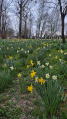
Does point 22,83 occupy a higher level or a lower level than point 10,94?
higher

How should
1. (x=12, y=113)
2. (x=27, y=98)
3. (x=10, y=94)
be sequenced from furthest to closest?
1. (x=10, y=94)
2. (x=27, y=98)
3. (x=12, y=113)

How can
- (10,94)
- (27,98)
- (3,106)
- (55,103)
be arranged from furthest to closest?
(10,94) < (27,98) < (3,106) < (55,103)

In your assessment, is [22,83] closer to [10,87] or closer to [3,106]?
[10,87]

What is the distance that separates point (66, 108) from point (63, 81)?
673 millimetres

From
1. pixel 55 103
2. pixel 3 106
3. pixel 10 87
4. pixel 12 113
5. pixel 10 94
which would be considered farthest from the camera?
pixel 10 87

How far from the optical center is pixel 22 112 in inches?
55.7

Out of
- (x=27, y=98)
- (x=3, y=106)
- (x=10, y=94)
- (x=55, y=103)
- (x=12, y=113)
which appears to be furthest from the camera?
(x=10, y=94)

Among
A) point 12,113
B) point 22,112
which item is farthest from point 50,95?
point 12,113

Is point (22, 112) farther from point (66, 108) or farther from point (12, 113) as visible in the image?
point (66, 108)

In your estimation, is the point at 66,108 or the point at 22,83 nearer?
the point at 66,108

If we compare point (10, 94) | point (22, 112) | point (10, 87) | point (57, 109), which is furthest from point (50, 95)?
point (10, 87)

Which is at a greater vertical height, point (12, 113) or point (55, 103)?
point (55, 103)

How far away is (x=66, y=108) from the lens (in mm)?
1430

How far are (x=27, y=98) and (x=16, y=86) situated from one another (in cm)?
45
